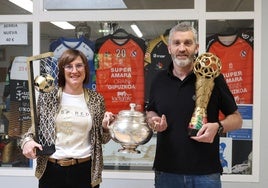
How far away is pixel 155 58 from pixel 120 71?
342 millimetres

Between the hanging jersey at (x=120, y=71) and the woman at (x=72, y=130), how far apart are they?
1.27 metres

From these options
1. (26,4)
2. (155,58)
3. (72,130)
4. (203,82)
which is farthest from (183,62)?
(26,4)

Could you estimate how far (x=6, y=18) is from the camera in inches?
143

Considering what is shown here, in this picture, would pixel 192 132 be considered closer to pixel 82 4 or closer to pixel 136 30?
pixel 136 30

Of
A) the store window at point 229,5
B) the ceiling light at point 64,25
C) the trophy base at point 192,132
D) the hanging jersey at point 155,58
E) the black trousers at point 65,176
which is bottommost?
the black trousers at point 65,176

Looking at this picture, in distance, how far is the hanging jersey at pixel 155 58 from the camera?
353 cm

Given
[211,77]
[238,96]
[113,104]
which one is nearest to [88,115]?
[211,77]

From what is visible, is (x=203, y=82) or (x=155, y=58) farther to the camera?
(x=155, y=58)

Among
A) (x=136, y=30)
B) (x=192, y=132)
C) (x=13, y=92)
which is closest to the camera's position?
(x=192, y=132)

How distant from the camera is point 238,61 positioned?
345 cm

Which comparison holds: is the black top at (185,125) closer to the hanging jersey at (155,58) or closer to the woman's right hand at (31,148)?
the woman's right hand at (31,148)

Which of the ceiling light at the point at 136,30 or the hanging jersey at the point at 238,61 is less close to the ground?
the ceiling light at the point at 136,30

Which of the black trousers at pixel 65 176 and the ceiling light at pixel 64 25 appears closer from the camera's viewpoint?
the black trousers at pixel 65 176

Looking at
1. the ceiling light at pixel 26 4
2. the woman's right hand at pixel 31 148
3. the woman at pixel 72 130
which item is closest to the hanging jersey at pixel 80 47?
the ceiling light at pixel 26 4
